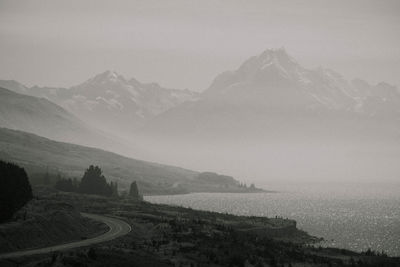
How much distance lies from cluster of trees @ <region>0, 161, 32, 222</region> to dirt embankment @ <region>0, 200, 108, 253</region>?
211 cm

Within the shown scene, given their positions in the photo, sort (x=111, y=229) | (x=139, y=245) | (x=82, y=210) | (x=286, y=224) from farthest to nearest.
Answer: (x=286, y=224) → (x=82, y=210) → (x=111, y=229) → (x=139, y=245)

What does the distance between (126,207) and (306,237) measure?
53010 millimetres

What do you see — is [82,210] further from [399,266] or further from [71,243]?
[399,266]

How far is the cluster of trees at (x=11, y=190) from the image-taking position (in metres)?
109

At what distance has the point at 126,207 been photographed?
184 m

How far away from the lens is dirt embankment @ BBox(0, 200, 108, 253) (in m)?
93.8

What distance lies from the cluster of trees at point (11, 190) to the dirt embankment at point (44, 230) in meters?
2.11

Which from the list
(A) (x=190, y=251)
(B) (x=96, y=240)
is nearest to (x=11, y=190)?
(B) (x=96, y=240)

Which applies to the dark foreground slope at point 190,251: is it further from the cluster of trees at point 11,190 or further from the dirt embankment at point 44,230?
the cluster of trees at point 11,190

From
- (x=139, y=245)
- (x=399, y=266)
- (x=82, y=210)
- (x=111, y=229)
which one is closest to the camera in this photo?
(x=139, y=245)

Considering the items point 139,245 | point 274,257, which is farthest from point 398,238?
point 139,245

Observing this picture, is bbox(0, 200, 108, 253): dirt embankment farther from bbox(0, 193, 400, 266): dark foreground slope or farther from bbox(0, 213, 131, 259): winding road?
bbox(0, 193, 400, 266): dark foreground slope

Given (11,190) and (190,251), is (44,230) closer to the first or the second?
(11,190)

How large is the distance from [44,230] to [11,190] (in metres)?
14.4
